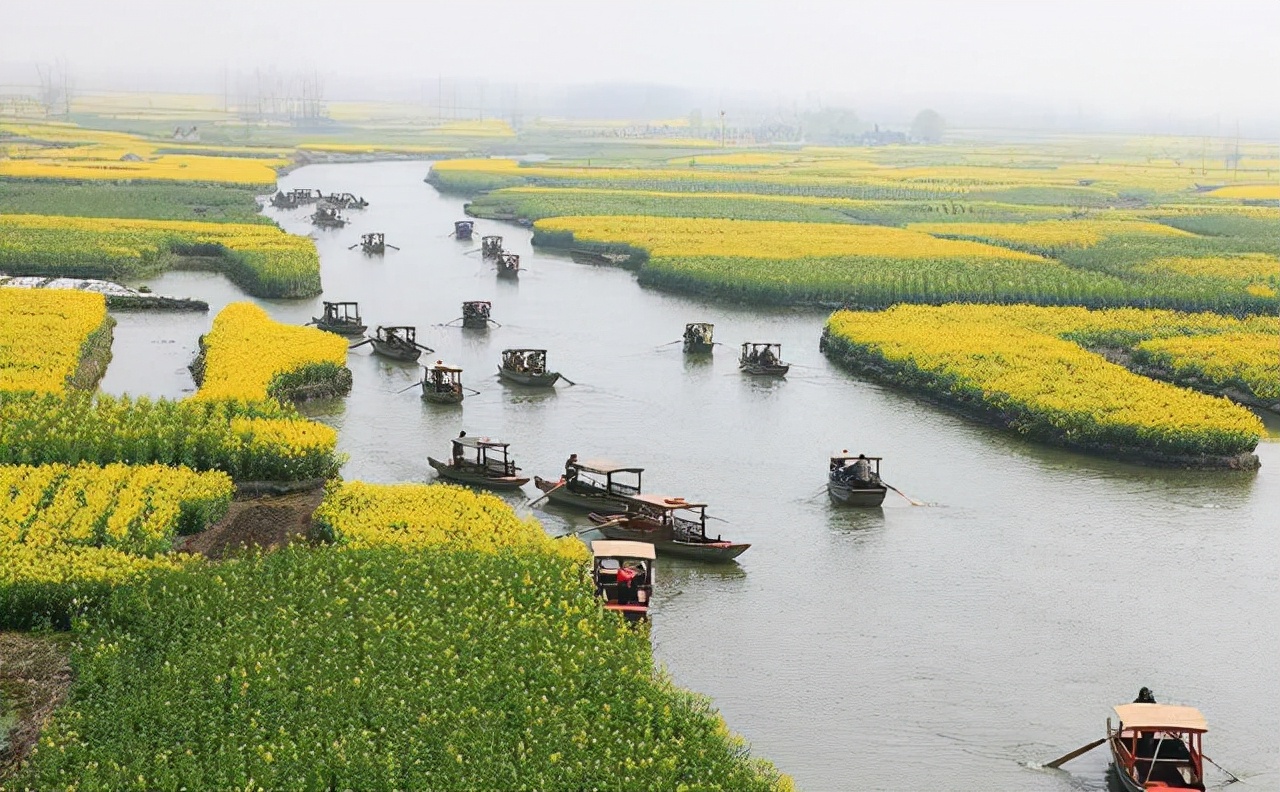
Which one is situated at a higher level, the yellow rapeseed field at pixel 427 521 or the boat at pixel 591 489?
the yellow rapeseed field at pixel 427 521

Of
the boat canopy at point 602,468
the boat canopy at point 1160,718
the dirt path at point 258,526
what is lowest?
the dirt path at point 258,526

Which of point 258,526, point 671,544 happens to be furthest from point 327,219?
point 671,544

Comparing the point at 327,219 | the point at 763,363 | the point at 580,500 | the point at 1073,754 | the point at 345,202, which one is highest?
the point at 345,202

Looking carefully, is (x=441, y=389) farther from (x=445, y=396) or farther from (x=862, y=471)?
(x=862, y=471)

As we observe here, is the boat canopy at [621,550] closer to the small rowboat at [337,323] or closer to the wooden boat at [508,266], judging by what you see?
the small rowboat at [337,323]

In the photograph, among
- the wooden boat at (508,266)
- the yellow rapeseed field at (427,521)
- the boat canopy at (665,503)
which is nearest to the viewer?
the yellow rapeseed field at (427,521)

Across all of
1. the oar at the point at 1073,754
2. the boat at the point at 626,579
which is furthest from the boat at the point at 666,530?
the oar at the point at 1073,754
